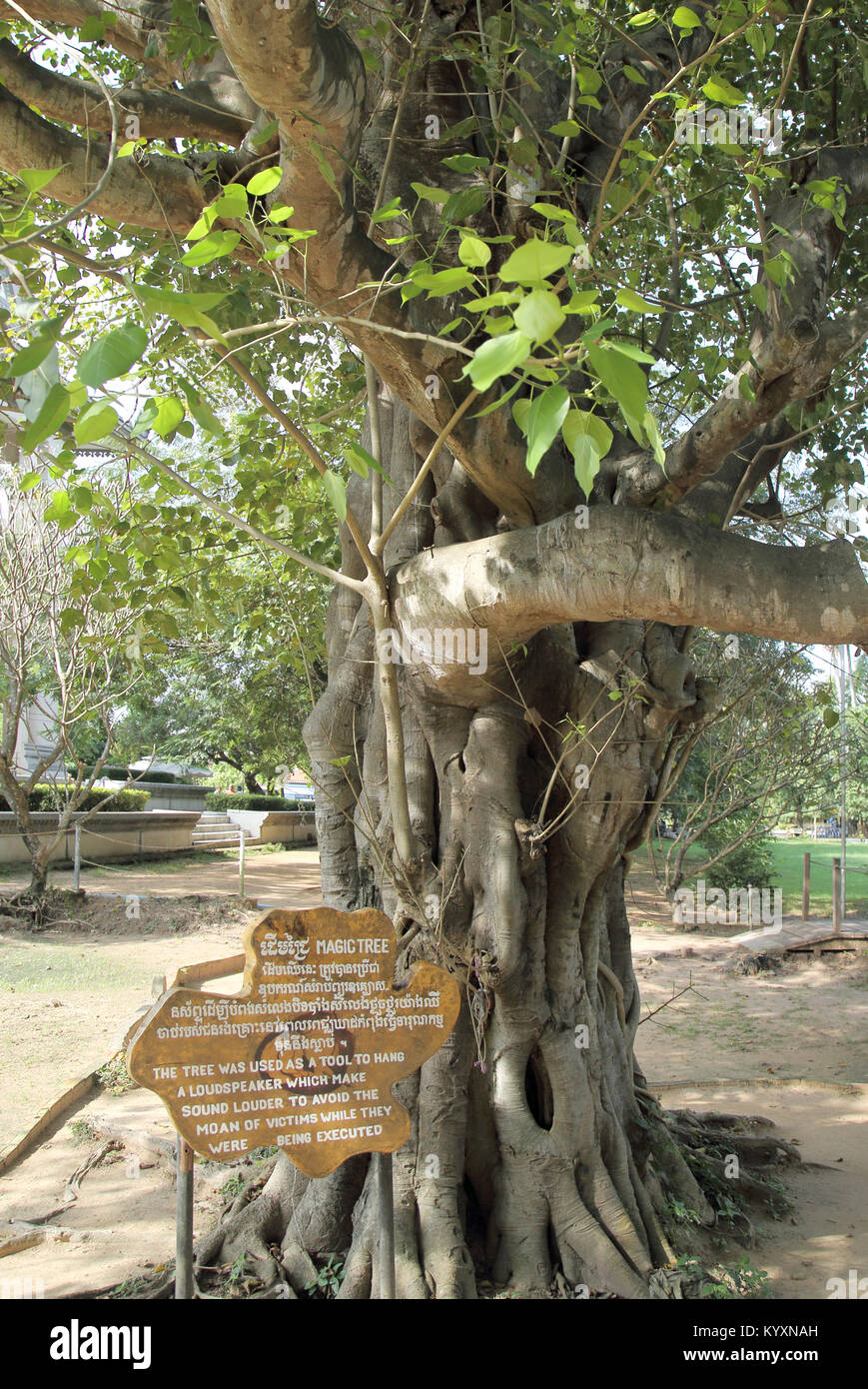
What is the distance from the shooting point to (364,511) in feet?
17.6

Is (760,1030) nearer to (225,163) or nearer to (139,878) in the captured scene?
(225,163)

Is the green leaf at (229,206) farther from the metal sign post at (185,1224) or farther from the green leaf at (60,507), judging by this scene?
the metal sign post at (185,1224)

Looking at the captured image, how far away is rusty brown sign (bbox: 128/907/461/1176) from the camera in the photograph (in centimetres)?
275

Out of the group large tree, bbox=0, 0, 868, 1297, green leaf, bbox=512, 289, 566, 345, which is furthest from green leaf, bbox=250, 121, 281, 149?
green leaf, bbox=512, 289, 566, 345

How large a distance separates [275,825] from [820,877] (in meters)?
14.5

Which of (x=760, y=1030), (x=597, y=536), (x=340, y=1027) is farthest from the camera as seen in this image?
(x=760, y=1030)

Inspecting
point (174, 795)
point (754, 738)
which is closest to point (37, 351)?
point (754, 738)

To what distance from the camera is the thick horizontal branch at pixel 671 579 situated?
3145 millimetres

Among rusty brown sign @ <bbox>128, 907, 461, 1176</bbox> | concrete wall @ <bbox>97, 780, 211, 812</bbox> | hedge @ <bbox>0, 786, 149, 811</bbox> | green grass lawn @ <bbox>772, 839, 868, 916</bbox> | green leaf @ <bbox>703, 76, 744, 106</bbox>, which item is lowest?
green grass lawn @ <bbox>772, 839, 868, 916</bbox>

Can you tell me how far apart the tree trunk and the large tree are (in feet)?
0.05

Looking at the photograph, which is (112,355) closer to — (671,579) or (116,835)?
(671,579)

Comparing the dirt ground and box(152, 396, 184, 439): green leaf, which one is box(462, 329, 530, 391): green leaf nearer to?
box(152, 396, 184, 439): green leaf

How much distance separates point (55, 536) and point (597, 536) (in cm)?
969

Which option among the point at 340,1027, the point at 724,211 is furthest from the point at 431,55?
the point at 340,1027
